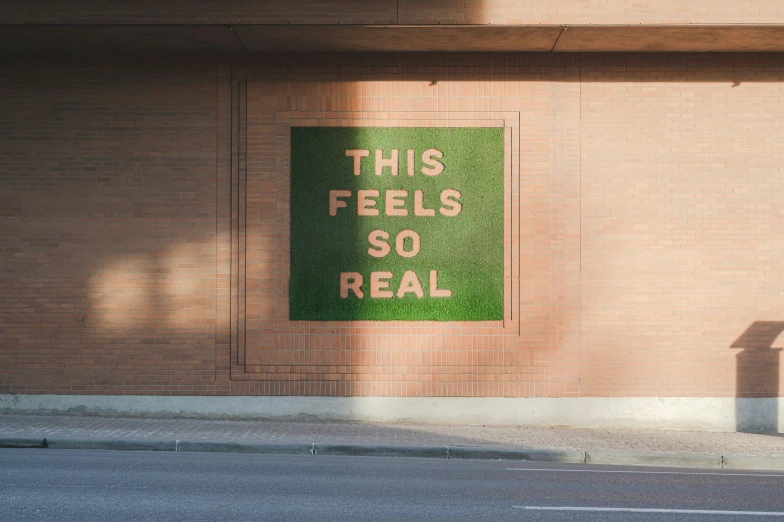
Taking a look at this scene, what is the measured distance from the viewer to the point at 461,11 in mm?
12625

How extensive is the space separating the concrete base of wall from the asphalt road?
9.06ft

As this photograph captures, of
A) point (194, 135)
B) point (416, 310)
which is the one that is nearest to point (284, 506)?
point (416, 310)

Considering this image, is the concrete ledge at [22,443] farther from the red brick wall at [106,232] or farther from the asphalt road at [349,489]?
the red brick wall at [106,232]

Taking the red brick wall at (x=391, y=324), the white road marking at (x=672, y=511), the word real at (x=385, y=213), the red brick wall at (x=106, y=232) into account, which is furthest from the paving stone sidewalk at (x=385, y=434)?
the white road marking at (x=672, y=511)

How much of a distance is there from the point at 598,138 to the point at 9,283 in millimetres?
10131

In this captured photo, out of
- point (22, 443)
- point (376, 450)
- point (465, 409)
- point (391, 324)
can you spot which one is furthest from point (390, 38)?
point (22, 443)

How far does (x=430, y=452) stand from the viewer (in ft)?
37.3

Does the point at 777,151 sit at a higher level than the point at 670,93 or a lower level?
lower

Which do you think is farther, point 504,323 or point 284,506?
point 504,323

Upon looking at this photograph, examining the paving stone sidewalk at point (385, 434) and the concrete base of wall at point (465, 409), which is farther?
the concrete base of wall at point (465, 409)

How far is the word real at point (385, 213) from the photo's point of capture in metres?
14.1

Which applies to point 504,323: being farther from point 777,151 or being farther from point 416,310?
point 777,151

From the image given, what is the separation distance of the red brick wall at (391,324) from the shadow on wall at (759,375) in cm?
4

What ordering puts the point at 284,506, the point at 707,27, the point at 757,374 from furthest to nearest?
the point at 757,374
the point at 707,27
the point at 284,506
